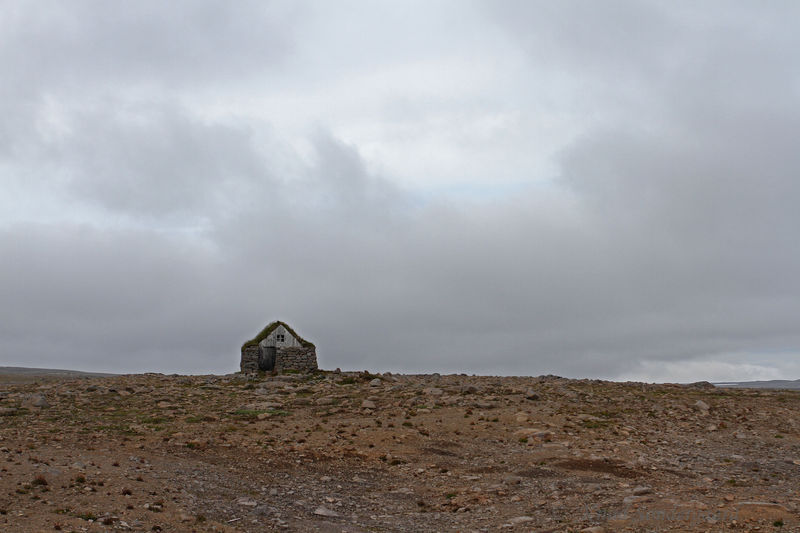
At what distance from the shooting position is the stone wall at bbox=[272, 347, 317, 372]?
120 ft

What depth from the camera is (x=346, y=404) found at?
2675 cm

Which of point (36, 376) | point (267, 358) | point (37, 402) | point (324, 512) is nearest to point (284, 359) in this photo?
point (267, 358)

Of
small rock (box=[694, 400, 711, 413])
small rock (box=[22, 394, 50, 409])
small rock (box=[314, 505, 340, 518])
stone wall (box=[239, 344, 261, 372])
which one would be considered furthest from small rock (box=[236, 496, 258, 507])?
stone wall (box=[239, 344, 261, 372])

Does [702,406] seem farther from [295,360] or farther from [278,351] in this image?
[278,351]

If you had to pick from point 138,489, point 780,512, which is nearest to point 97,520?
point 138,489

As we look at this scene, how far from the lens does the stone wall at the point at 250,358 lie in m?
36.5

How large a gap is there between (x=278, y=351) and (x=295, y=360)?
1072 millimetres

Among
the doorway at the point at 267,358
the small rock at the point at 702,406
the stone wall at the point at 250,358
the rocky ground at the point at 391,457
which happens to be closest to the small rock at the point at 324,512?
the rocky ground at the point at 391,457

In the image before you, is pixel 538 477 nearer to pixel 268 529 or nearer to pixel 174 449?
pixel 268 529

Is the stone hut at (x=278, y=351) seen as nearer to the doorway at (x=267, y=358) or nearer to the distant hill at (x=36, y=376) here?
the doorway at (x=267, y=358)

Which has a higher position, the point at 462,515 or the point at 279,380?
the point at 279,380

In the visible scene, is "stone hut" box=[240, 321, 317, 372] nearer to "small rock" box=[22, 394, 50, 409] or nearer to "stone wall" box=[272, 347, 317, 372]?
"stone wall" box=[272, 347, 317, 372]

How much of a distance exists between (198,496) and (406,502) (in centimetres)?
484

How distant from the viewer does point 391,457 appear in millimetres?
19859
